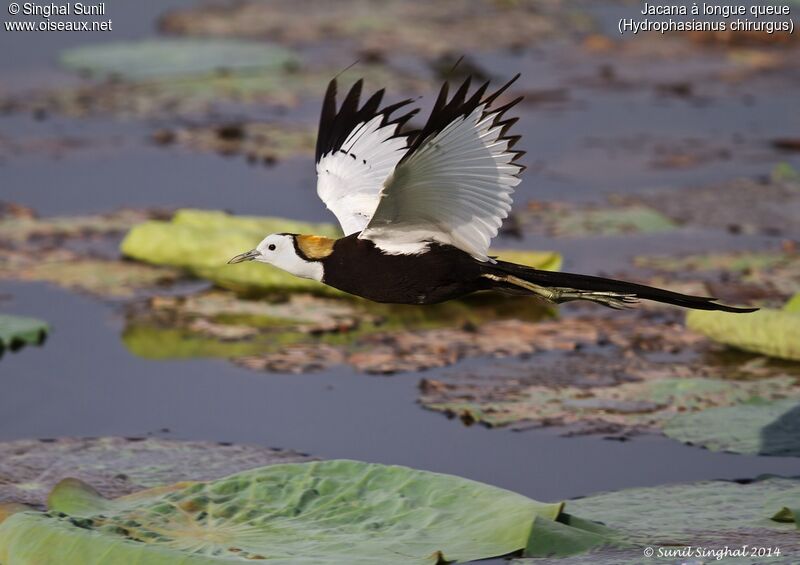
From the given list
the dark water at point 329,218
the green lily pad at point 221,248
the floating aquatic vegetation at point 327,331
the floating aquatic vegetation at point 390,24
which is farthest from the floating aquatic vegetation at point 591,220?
the floating aquatic vegetation at point 390,24

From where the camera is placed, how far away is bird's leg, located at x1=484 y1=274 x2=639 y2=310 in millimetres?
5328

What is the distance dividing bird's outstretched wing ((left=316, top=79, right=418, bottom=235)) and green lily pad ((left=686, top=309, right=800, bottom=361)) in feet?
6.18

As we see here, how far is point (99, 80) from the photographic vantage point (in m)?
13.3

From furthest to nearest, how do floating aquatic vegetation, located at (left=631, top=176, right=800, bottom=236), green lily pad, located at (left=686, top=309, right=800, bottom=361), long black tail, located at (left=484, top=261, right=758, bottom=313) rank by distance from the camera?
→ 1. floating aquatic vegetation, located at (left=631, top=176, right=800, bottom=236)
2. green lily pad, located at (left=686, top=309, right=800, bottom=361)
3. long black tail, located at (left=484, top=261, right=758, bottom=313)

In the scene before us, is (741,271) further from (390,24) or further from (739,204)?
(390,24)

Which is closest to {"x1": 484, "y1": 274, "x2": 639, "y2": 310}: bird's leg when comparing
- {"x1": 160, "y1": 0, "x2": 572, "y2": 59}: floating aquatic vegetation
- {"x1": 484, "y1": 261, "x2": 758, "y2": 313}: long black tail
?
{"x1": 484, "y1": 261, "x2": 758, "y2": 313}: long black tail

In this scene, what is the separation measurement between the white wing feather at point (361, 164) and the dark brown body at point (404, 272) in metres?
0.53

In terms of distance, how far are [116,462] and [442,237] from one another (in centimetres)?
153

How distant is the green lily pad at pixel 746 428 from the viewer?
5637 millimetres

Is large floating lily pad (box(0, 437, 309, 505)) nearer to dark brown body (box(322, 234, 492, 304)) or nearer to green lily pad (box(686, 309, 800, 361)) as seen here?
dark brown body (box(322, 234, 492, 304))

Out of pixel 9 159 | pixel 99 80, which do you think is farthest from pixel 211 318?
pixel 99 80

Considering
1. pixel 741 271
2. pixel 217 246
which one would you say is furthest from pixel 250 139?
pixel 741 271

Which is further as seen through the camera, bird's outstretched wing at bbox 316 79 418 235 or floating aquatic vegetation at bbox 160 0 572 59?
floating aquatic vegetation at bbox 160 0 572 59

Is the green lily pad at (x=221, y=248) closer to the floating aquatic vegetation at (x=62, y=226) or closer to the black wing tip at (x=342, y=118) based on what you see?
Answer: the floating aquatic vegetation at (x=62, y=226)
